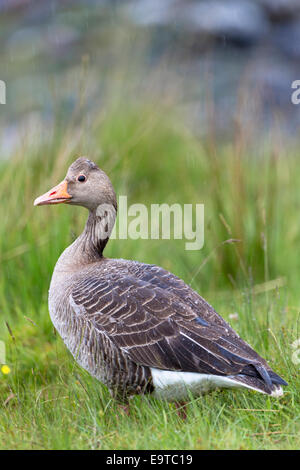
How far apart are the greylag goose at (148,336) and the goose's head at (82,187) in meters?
0.53

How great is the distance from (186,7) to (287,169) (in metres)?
9.67

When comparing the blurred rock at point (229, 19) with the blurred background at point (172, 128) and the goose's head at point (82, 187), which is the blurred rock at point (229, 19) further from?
the goose's head at point (82, 187)

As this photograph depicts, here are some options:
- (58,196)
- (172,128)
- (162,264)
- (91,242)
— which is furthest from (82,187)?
(172,128)

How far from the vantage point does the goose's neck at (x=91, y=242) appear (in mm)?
5035

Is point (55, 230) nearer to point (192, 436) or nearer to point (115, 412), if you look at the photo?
point (115, 412)

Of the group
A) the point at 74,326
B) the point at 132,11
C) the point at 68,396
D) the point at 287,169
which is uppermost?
the point at 132,11

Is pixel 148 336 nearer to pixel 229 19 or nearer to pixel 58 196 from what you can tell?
pixel 58 196

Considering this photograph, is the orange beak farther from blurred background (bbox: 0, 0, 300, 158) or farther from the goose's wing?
blurred background (bbox: 0, 0, 300, 158)

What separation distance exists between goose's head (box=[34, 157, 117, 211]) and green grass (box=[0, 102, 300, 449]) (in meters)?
1.00

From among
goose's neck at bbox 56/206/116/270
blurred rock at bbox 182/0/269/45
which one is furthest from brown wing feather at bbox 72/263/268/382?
blurred rock at bbox 182/0/269/45

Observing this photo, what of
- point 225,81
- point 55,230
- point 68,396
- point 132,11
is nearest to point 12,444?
point 68,396

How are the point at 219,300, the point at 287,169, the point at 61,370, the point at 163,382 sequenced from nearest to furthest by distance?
the point at 163,382, the point at 61,370, the point at 219,300, the point at 287,169
